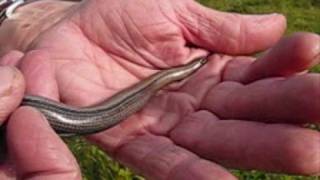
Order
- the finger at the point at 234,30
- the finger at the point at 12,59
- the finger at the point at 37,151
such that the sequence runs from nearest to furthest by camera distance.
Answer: the finger at the point at 37,151
the finger at the point at 12,59
the finger at the point at 234,30

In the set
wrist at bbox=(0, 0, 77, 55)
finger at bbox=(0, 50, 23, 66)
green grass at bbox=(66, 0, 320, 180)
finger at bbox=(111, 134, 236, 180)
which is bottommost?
green grass at bbox=(66, 0, 320, 180)

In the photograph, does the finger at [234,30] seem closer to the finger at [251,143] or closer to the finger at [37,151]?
the finger at [251,143]

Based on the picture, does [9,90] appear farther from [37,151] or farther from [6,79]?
[37,151]

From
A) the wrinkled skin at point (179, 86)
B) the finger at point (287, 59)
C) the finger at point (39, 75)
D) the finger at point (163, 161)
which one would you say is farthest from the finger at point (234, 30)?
the finger at point (39, 75)

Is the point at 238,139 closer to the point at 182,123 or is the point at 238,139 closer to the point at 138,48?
the point at 182,123

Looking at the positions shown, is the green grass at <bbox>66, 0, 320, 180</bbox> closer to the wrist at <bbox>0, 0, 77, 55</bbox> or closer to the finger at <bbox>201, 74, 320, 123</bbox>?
the wrist at <bbox>0, 0, 77, 55</bbox>

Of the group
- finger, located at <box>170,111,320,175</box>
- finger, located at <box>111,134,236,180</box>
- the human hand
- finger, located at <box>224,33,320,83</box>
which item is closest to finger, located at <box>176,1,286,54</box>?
finger, located at <box>224,33,320,83</box>

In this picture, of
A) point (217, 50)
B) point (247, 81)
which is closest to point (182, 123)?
point (247, 81)
